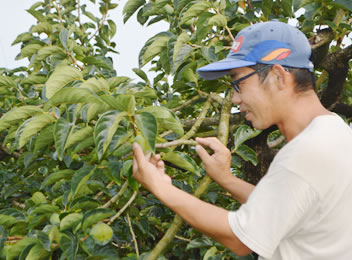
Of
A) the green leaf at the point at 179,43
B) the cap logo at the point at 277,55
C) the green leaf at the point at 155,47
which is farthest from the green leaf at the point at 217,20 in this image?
the cap logo at the point at 277,55

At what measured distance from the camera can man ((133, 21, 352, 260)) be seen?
1.11 meters

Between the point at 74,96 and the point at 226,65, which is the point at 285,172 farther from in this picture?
the point at 74,96

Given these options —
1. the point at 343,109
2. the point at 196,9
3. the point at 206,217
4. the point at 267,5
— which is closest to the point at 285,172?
the point at 206,217

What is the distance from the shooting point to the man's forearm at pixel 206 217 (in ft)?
3.93

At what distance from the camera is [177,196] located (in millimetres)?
1308

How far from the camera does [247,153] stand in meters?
1.96

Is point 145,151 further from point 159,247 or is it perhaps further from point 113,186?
point 113,186

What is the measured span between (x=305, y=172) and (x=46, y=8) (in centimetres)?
326

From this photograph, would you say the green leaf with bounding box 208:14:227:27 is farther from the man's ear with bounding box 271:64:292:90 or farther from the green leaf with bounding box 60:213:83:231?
the green leaf with bounding box 60:213:83:231

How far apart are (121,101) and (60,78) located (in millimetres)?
463

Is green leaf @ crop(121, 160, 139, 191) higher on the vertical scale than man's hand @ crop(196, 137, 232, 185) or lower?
higher

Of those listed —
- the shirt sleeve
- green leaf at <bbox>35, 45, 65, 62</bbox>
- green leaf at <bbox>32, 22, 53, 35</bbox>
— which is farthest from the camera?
green leaf at <bbox>32, 22, 53, 35</bbox>

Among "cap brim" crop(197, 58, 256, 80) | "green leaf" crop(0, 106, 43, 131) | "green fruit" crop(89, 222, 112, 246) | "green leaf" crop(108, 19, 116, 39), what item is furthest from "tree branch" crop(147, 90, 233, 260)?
"green leaf" crop(108, 19, 116, 39)

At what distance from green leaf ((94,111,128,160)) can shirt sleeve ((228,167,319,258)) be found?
462mm
